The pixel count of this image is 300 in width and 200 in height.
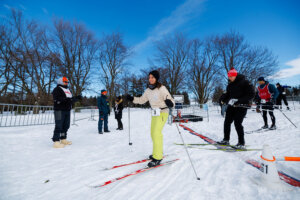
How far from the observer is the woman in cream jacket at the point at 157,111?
2662 mm

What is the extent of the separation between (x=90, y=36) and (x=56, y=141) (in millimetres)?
18108

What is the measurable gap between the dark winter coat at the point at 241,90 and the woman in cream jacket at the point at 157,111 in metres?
2.06

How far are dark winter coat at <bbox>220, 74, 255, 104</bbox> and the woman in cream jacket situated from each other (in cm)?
206

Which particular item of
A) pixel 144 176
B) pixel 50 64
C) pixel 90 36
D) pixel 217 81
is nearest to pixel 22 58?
pixel 50 64

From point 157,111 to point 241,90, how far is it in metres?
2.48

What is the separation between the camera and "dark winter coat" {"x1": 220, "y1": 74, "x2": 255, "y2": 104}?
342 cm

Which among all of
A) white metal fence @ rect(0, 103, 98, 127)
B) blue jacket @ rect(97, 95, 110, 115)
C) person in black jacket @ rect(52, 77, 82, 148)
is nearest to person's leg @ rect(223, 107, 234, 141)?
person in black jacket @ rect(52, 77, 82, 148)

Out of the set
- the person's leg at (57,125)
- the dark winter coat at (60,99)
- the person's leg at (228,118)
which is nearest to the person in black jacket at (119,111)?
the dark winter coat at (60,99)

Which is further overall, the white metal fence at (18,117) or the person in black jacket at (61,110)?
the white metal fence at (18,117)

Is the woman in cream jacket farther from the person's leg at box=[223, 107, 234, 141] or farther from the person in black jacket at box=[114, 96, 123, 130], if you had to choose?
the person in black jacket at box=[114, 96, 123, 130]

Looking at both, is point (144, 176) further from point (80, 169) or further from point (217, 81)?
point (217, 81)

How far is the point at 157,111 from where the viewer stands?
109 inches

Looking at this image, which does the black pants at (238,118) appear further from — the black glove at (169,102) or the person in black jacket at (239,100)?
the black glove at (169,102)

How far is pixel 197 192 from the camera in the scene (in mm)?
1776
